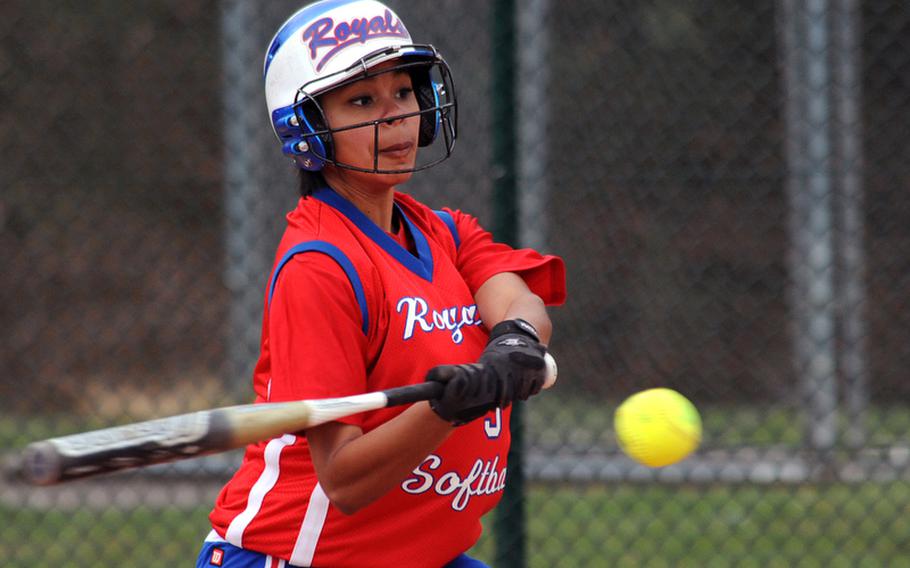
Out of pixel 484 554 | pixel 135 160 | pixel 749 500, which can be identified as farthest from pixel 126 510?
pixel 749 500

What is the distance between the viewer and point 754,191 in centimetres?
615

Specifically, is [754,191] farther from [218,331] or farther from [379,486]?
[379,486]

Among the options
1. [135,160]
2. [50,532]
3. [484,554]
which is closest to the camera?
[484,554]

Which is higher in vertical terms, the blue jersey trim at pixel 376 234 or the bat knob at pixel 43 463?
the blue jersey trim at pixel 376 234

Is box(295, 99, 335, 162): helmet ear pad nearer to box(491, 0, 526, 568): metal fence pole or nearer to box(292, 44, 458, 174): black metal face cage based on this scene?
box(292, 44, 458, 174): black metal face cage

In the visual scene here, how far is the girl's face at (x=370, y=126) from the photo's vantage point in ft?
7.69

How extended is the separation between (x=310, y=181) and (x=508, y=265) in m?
0.49

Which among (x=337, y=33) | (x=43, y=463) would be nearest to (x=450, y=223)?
(x=337, y=33)

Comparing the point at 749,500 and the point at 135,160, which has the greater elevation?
the point at 135,160

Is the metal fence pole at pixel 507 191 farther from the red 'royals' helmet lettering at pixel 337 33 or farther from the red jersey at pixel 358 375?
the red 'royals' helmet lettering at pixel 337 33

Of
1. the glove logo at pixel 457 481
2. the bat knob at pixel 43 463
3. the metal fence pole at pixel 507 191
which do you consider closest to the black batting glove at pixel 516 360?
the glove logo at pixel 457 481

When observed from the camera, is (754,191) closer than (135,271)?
Yes

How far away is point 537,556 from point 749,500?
123cm

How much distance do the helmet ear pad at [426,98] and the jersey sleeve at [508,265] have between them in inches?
11.4
